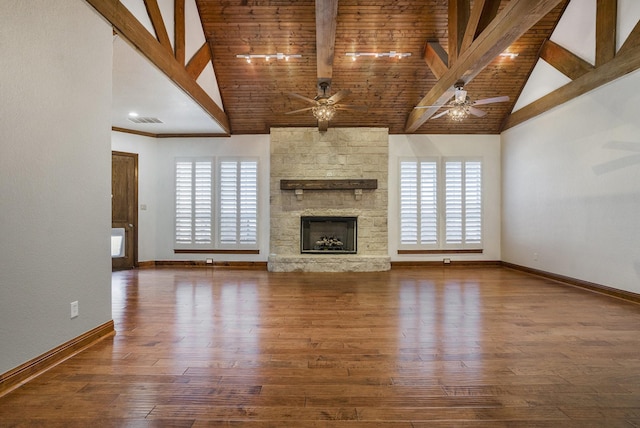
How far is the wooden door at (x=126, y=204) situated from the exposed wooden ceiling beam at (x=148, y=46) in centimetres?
262

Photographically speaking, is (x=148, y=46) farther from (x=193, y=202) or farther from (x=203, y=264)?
(x=203, y=264)

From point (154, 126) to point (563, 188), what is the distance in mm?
8166

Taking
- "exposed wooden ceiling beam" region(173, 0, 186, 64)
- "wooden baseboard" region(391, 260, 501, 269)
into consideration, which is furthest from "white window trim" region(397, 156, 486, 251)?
"exposed wooden ceiling beam" region(173, 0, 186, 64)

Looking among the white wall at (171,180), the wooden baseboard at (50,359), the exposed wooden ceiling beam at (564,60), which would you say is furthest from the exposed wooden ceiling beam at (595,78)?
the wooden baseboard at (50,359)

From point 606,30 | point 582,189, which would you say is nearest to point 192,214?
point 582,189

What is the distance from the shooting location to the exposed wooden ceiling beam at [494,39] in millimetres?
3105

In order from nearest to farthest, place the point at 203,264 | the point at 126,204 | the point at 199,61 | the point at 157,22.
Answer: the point at 157,22
the point at 199,61
the point at 126,204
the point at 203,264

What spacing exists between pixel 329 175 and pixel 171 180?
12.3 ft

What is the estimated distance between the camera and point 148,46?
3668 millimetres

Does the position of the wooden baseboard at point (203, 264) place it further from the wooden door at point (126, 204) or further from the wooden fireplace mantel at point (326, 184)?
the wooden fireplace mantel at point (326, 184)

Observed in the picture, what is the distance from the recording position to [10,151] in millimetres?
2117

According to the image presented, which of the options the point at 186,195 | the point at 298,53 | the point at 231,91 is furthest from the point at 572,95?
the point at 186,195

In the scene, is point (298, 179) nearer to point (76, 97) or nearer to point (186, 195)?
point (186, 195)

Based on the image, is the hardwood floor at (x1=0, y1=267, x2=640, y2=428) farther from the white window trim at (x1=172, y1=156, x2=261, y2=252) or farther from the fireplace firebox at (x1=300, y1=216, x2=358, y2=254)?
the white window trim at (x1=172, y1=156, x2=261, y2=252)
